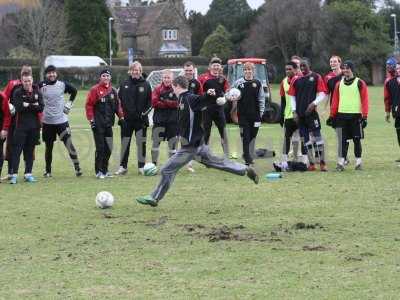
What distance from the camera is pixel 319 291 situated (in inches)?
263

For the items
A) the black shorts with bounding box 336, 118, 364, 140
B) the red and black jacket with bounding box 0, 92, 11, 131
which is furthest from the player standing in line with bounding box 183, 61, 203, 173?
the red and black jacket with bounding box 0, 92, 11, 131

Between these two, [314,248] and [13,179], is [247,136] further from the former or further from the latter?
[314,248]

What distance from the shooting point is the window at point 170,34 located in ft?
387

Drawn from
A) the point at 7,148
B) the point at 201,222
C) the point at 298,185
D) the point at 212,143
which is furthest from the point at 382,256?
the point at 212,143

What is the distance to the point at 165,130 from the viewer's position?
1556 cm

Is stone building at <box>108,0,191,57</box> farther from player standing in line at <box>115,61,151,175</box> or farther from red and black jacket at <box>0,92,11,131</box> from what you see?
red and black jacket at <box>0,92,11,131</box>

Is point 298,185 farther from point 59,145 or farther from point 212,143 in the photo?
point 59,145

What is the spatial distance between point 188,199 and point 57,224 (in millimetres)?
2507

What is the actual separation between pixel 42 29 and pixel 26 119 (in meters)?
67.5

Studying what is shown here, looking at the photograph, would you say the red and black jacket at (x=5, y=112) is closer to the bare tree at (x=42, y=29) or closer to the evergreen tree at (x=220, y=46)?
the bare tree at (x=42, y=29)

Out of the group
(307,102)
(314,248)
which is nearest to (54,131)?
(307,102)

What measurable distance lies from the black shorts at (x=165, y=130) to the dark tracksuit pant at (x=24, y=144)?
2.31 metres

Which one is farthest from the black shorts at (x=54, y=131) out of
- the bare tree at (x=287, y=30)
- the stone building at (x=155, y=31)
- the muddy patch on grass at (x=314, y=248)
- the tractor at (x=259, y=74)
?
the stone building at (x=155, y=31)

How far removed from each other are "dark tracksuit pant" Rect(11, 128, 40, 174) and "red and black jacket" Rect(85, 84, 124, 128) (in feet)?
3.45
